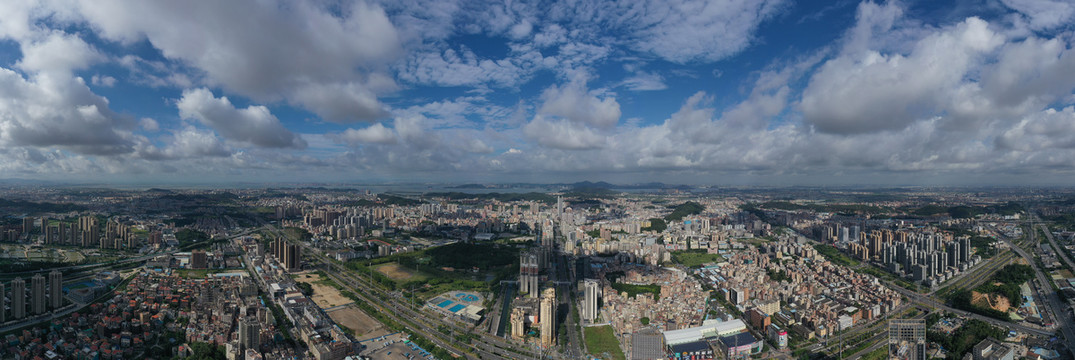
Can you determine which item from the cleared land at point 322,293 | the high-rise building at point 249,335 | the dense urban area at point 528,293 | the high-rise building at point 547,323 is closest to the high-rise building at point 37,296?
the dense urban area at point 528,293

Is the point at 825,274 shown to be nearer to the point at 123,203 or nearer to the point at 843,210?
the point at 843,210

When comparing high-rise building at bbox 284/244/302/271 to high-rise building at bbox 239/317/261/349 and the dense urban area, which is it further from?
high-rise building at bbox 239/317/261/349

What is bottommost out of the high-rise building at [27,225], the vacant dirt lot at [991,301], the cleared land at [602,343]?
the cleared land at [602,343]

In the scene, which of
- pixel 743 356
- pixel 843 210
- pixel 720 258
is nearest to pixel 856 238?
pixel 720 258

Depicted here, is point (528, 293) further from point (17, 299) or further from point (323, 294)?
point (17, 299)

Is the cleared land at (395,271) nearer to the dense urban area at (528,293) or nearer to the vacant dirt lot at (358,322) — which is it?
the dense urban area at (528,293)

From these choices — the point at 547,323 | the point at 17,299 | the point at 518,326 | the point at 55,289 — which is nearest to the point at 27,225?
the point at 55,289
